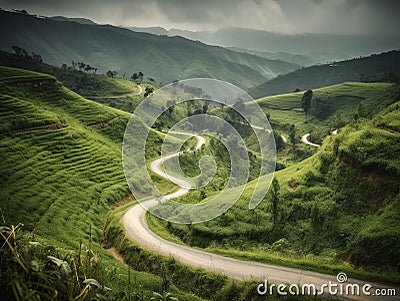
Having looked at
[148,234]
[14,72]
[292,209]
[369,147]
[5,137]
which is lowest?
[148,234]

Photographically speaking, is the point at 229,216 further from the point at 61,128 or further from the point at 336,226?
the point at 61,128

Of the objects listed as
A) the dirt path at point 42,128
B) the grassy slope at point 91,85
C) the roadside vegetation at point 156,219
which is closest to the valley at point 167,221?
the roadside vegetation at point 156,219

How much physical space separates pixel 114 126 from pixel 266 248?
55075 mm

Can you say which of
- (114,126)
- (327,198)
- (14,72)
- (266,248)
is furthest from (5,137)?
(327,198)

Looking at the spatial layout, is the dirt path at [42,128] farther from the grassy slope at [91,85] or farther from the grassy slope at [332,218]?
the grassy slope at [91,85]

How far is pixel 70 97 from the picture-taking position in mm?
75000

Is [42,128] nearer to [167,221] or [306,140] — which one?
[167,221]

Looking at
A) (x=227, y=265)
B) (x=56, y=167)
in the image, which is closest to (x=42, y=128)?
(x=56, y=167)

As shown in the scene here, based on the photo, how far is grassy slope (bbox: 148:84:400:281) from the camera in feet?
78.0

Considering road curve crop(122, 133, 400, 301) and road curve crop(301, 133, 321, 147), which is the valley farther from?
road curve crop(301, 133, 321, 147)

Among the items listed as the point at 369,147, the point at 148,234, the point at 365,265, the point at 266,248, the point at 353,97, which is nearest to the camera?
the point at 365,265

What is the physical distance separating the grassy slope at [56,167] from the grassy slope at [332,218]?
10.3m

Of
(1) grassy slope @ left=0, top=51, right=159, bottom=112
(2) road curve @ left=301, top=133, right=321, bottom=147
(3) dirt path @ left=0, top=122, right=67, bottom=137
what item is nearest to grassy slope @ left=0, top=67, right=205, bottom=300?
(3) dirt path @ left=0, top=122, right=67, bottom=137

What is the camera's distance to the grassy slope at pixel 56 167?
33750 millimetres
